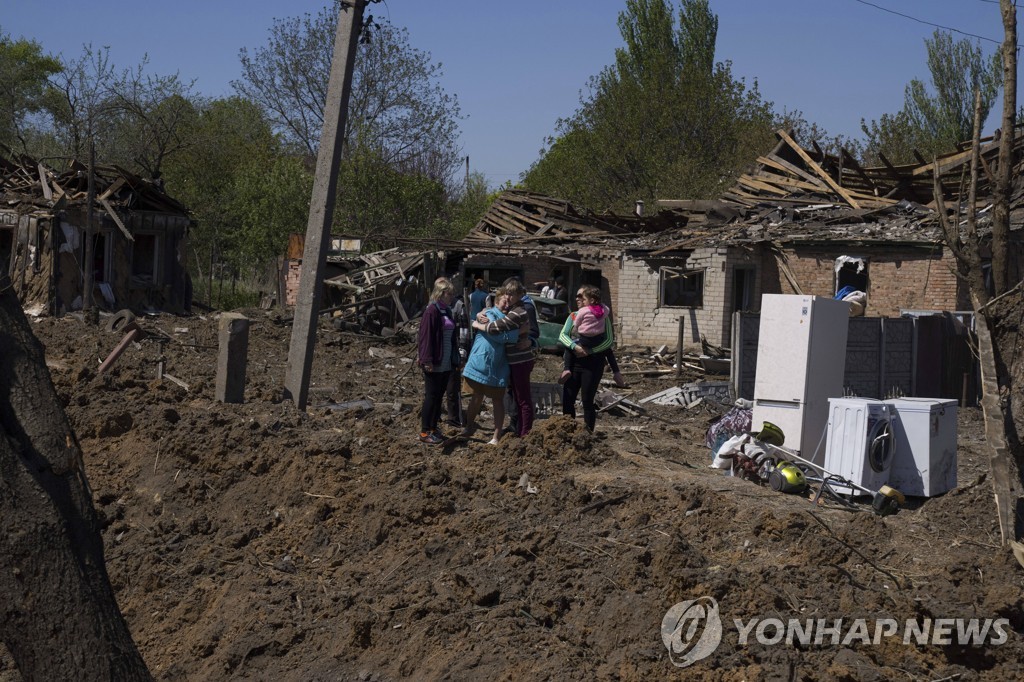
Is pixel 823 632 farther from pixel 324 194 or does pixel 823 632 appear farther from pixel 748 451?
pixel 324 194

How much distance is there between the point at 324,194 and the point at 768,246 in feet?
45.4

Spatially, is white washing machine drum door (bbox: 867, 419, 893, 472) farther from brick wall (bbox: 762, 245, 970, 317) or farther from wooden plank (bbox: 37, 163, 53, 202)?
wooden plank (bbox: 37, 163, 53, 202)

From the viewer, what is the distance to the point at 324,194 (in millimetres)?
9875

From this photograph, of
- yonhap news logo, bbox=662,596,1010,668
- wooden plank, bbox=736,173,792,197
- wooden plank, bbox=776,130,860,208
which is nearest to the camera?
yonhap news logo, bbox=662,596,1010,668

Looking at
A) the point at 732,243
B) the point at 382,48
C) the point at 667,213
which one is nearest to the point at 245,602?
the point at 732,243

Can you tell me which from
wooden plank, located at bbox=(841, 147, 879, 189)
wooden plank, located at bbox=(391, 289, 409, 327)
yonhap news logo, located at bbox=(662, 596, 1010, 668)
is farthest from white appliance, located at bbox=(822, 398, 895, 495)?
wooden plank, located at bbox=(841, 147, 879, 189)

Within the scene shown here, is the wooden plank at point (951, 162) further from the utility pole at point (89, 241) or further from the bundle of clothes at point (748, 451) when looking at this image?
the utility pole at point (89, 241)

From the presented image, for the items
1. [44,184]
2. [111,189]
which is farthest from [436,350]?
[44,184]

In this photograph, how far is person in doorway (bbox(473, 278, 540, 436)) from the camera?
891 cm

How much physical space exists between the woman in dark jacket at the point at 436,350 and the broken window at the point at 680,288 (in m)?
13.7

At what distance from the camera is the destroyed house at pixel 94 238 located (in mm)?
21031

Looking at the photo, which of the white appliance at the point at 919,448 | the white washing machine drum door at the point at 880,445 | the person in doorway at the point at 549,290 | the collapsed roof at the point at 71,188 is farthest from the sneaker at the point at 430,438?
the collapsed roof at the point at 71,188

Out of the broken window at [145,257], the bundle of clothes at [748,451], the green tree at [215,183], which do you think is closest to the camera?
the bundle of clothes at [748,451]

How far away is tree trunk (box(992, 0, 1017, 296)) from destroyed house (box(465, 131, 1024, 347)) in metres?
12.7
